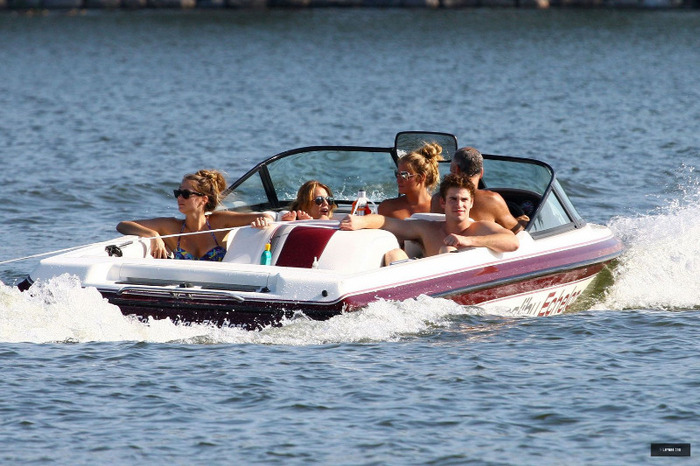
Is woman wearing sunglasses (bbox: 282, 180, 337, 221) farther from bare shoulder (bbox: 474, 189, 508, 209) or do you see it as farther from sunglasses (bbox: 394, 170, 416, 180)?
bare shoulder (bbox: 474, 189, 508, 209)

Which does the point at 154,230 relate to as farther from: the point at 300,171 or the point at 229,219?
the point at 300,171

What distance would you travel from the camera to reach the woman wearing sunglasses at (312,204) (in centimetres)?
799

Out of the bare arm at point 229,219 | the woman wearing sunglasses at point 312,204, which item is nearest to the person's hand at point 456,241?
the woman wearing sunglasses at point 312,204

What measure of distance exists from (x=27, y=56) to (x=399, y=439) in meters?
37.0

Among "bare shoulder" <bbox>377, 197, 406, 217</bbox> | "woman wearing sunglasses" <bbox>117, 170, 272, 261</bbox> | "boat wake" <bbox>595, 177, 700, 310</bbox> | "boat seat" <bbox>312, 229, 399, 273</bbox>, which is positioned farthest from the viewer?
"boat wake" <bbox>595, 177, 700, 310</bbox>

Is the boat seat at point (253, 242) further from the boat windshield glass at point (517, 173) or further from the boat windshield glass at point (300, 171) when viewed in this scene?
the boat windshield glass at point (517, 173)

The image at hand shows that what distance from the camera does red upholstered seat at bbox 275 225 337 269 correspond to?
710cm

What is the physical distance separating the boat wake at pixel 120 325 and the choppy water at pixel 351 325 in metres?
0.01

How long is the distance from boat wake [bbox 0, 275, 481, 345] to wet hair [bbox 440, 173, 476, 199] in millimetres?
795

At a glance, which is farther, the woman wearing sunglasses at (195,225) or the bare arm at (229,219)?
the bare arm at (229,219)

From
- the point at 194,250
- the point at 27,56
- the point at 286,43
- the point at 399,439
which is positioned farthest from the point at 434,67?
the point at 399,439

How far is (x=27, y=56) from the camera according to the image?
40.2m

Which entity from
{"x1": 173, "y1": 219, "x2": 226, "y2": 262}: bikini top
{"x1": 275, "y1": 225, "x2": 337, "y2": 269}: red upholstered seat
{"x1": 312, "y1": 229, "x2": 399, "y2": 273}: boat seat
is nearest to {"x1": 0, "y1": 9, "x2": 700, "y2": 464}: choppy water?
{"x1": 312, "y1": 229, "x2": 399, "y2": 273}: boat seat

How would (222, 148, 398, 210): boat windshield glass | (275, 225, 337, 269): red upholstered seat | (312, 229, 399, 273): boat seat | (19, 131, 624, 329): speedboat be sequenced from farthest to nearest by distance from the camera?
(222, 148, 398, 210): boat windshield glass → (275, 225, 337, 269): red upholstered seat → (312, 229, 399, 273): boat seat → (19, 131, 624, 329): speedboat
